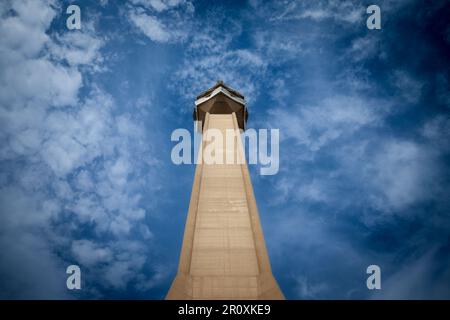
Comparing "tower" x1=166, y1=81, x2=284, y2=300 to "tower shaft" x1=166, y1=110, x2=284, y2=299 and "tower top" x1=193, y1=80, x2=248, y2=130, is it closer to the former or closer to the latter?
"tower shaft" x1=166, y1=110, x2=284, y2=299

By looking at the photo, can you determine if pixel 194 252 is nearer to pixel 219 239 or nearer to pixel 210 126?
pixel 219 239

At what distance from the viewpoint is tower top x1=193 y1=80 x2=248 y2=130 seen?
76.3 feet

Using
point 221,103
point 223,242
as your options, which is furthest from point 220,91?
point 223,242

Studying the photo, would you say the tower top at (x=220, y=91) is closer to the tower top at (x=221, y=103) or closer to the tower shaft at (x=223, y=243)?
the tower top at (x=221, y=103)

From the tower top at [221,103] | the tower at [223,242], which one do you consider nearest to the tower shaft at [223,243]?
the tower at [223,242]

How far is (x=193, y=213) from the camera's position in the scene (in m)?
12.9

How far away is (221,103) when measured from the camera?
76.9 ft

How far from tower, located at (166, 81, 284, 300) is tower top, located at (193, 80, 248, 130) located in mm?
5794

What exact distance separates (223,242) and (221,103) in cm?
1393

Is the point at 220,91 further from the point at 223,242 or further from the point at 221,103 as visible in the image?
the point at 223,242

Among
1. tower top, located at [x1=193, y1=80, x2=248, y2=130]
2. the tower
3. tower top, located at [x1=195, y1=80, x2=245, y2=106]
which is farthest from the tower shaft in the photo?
tower top, located at [x1=195, y1=80, x2=245, y2=106]

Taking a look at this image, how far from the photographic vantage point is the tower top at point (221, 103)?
2325 cm
